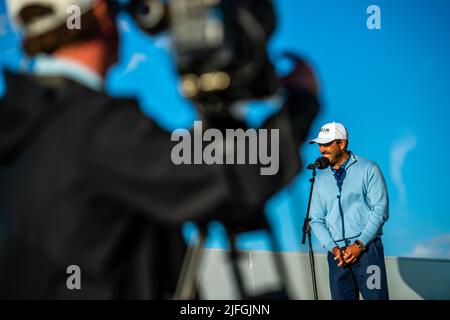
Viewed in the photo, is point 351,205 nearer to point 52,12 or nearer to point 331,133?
point 331,133

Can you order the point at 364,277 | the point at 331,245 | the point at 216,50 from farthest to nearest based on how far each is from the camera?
the point at 331,245, the point at 364,277, the point at 216,50

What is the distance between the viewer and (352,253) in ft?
6.13

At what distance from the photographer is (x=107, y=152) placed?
1.72 ft

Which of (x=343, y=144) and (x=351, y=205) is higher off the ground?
(x=343, y=144)

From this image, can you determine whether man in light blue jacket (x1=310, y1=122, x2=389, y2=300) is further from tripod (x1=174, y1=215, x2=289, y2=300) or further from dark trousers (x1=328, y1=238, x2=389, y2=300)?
tripod (x1=174, y1=215, x2=289, y2=300)

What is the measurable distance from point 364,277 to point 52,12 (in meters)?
1.68

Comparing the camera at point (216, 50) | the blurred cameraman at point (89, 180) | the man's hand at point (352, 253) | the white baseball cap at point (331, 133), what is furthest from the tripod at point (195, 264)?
the white baseball cap at point (331, 133)

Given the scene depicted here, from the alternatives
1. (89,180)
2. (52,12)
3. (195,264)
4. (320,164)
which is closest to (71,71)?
(52,12)

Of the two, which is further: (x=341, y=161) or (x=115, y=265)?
(x=341, y=161)

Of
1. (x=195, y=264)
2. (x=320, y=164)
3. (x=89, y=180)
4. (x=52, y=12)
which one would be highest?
(x=320, y=164)

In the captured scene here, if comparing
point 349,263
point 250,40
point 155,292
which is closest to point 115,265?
point 155,292

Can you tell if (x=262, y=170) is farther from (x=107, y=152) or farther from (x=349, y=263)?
(x=349, y=263)
